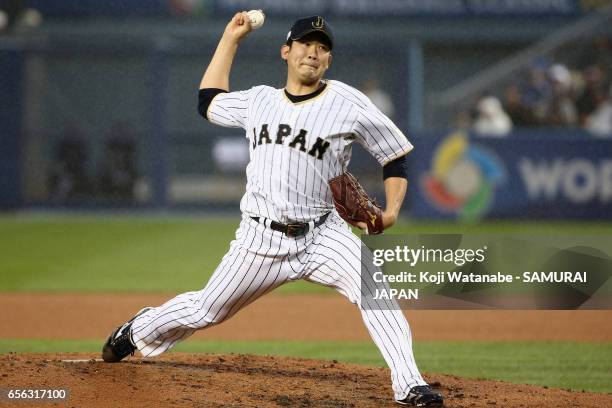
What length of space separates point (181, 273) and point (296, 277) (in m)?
6.26

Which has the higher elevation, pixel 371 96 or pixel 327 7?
pixel 327 7

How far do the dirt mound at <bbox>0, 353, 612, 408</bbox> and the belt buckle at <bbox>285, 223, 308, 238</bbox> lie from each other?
2.63 feet

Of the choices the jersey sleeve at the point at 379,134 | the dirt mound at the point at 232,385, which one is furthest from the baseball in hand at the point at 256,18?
the dirt mound at the point at 232,385

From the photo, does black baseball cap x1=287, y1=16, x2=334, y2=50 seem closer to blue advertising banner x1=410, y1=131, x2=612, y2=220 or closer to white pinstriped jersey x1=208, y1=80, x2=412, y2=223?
white pinstriped jersey x1=208, y1=80, x2=412, y2=223

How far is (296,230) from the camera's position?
4879 mm

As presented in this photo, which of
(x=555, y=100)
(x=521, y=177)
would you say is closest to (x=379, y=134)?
(x=521, y=177)

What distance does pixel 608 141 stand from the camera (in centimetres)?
1515

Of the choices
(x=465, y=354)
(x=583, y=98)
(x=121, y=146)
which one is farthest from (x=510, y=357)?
(x=121, y=146)

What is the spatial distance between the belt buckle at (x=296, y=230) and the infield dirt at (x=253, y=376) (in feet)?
2.63

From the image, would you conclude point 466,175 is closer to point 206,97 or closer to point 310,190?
point 206,97

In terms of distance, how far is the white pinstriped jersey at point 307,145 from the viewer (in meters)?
4.84

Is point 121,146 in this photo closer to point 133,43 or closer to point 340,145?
point 133,43

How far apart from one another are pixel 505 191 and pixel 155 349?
1088cm

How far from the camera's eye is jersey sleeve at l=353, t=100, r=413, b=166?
4.86 m
